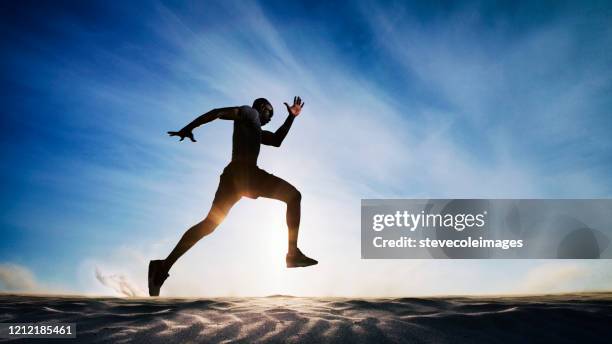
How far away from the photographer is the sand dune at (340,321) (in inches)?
117

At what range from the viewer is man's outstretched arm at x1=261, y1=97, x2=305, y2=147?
5.54 m

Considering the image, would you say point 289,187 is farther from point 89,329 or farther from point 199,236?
point 89,329

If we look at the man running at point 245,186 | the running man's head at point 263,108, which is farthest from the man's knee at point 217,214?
the running man's head at point 263,108

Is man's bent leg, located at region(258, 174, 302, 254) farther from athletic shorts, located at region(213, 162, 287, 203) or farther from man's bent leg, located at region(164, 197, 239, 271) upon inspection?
man's bent leg, located at region(164, 197, 239, 271)

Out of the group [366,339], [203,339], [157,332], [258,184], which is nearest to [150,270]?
[258,184]

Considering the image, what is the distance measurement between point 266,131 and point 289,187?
105 cm

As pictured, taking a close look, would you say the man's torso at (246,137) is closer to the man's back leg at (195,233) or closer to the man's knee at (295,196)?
the man's back leg at (195,233)

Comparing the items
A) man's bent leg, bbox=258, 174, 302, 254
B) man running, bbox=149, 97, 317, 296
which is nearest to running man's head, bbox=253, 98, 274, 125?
man running, bbox=149, 97, 317, 296

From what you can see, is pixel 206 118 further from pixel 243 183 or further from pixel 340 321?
pixel 340 321

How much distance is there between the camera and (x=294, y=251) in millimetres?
4898

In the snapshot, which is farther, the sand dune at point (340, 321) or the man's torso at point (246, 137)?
the man's torso at point (246, 137)

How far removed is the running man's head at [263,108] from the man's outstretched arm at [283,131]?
28cm

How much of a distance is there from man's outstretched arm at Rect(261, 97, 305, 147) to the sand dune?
7.06ft

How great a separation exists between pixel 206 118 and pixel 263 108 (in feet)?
2.89
